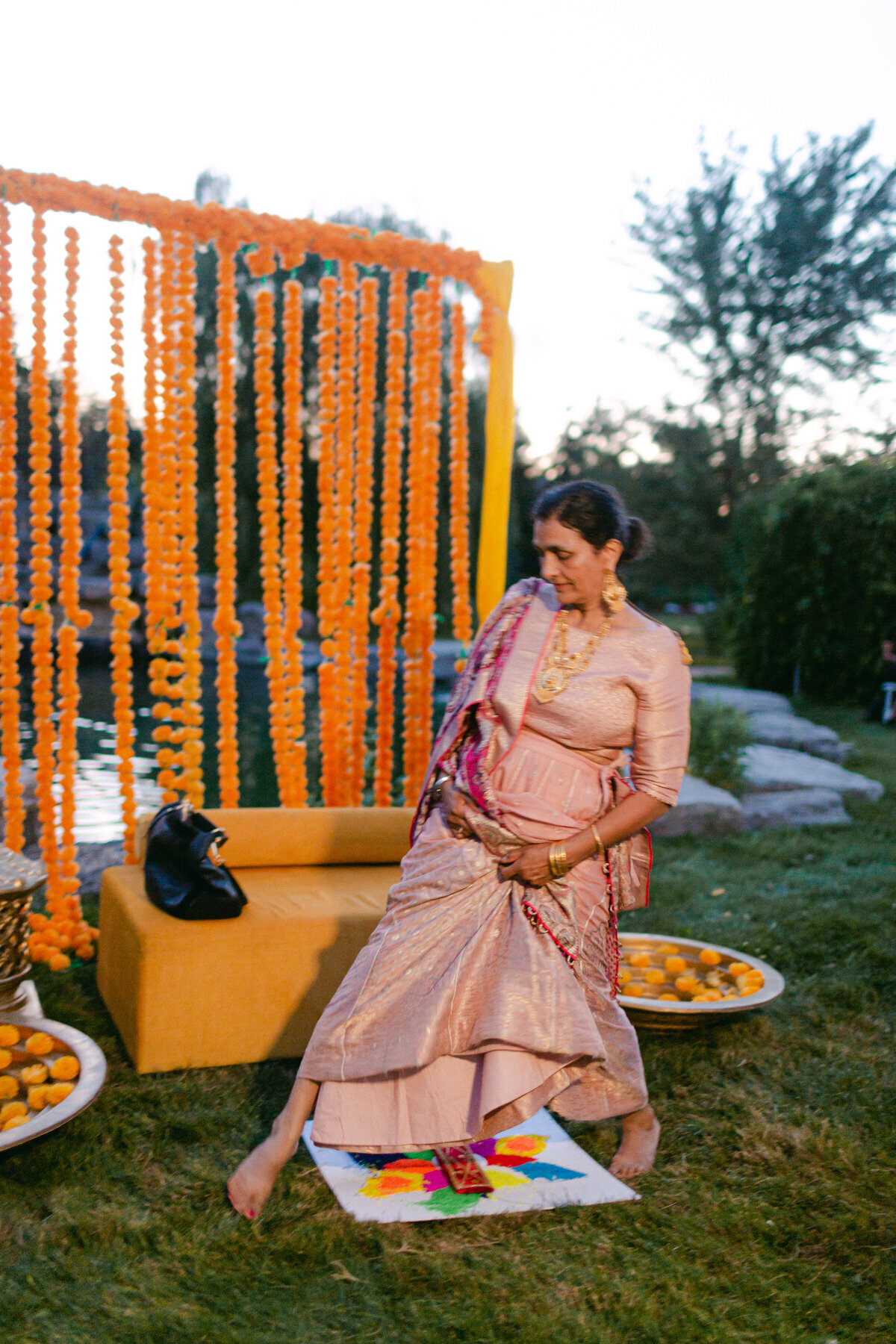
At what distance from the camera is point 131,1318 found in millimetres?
2078

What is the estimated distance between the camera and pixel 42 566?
168 inches

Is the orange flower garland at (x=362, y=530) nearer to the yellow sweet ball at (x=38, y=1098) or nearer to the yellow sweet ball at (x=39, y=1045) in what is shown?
the yellow sweet ball at (x=39, y=1045)

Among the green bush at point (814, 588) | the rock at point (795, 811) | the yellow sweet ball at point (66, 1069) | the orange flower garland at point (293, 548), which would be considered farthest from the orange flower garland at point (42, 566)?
the green bush at point (814, 588)

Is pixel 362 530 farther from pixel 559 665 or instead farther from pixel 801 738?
pixel 801 738

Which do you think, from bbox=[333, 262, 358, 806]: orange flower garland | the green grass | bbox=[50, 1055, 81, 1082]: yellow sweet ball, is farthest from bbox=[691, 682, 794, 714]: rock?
bbox=[50, 1055, 81, 1082]: yellow sweet ball

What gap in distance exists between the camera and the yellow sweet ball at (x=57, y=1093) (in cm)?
273

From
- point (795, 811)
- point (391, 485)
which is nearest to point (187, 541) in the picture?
point (391, 485)

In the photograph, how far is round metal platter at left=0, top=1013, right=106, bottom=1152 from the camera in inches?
97.6

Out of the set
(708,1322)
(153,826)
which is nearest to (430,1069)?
(708,1322)

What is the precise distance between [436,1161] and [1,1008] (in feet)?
4.86

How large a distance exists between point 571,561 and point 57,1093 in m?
1.84

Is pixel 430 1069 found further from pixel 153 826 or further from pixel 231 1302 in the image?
pixel 153 826

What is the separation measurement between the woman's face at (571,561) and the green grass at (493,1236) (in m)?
1.46

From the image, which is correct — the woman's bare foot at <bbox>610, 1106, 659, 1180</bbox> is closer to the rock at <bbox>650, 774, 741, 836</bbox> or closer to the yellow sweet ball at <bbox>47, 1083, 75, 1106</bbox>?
the yellow sweet ball at <bbox>47, 1083, 75, 1106</bbox>
